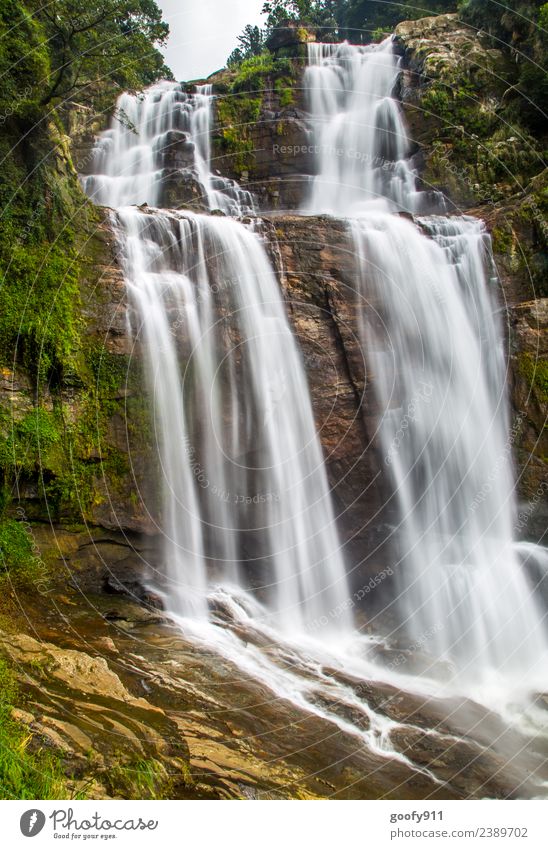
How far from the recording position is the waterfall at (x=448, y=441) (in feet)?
37.9

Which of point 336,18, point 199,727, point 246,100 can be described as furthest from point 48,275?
point 336,18

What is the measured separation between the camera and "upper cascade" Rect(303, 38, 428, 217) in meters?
22.0

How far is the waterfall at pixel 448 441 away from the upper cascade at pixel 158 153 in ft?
24.7

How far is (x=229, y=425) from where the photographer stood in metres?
12.4

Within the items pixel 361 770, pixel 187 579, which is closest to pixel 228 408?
pixel 187 579

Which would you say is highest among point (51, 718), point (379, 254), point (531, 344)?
point (379, 254)

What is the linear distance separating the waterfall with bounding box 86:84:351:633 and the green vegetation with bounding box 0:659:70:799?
515 centimetres

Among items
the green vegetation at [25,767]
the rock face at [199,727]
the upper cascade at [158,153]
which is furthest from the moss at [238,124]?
the green vegetation at [25,767]

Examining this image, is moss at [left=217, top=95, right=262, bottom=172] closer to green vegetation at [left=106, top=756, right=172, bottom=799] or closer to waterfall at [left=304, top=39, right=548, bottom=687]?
waterfall at [left=304, top=39, right=548, bottom=687]

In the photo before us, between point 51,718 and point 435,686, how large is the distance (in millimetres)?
6712

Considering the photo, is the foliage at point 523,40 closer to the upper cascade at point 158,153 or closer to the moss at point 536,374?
the upper cascade at point 158,153

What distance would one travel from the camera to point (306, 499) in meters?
12.7
